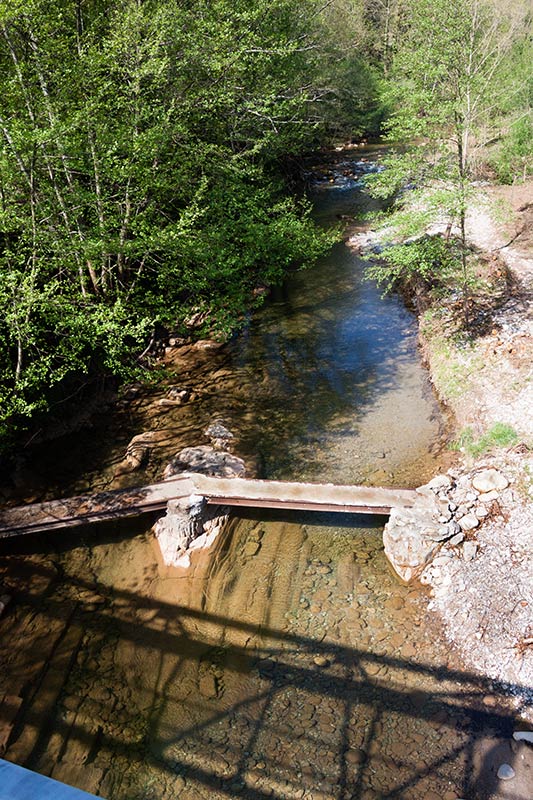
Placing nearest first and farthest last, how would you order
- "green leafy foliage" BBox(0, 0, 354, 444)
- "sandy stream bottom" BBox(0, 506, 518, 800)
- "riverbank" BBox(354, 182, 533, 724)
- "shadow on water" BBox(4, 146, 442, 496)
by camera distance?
"sandy stream bottom" BBox(0, 506, 518, 800) → "riverbank" BBox(354, 182, 533, 724) → "green leafy foliage" BBox(0, 0, 354, 444) → "shadow on water" BBox(4, 146, 442, 496)

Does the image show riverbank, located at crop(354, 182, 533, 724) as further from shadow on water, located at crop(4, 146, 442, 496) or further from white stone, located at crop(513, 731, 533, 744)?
shadow on water, located at crop(4, 146, 442, 496)

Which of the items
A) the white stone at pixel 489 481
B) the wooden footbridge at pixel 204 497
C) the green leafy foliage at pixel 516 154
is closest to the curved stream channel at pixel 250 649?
the wooden footbridge at pixel 204 497

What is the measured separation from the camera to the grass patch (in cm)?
745

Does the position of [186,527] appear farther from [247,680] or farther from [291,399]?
[291,399]

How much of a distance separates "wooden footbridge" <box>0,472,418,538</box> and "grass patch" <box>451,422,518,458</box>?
1.45m

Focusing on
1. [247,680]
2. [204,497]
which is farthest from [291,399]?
[247,680]

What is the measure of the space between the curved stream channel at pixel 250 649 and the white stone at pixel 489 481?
950 millimetres

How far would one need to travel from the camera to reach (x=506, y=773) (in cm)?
429

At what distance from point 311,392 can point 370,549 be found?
4221mm

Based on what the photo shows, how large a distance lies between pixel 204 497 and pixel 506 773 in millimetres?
4556

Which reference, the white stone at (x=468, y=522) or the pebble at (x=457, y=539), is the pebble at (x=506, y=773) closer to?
the pebble at (x=457, y=539)

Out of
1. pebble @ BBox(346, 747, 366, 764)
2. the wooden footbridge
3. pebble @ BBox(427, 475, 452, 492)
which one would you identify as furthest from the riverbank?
pebble @ BBox(346, 747, 366, 764)

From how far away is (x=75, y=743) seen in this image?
16.3 feet

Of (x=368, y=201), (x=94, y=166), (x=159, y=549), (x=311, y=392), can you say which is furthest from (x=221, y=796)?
(x=368, y=201)
